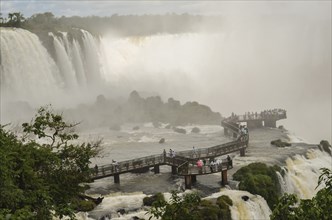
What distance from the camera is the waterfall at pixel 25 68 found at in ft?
166

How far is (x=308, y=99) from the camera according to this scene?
82.3m

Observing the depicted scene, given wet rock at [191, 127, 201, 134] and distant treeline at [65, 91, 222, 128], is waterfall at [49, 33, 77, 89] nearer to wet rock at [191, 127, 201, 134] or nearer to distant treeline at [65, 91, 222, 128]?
distant treeline at [65, 91, 222, 128]

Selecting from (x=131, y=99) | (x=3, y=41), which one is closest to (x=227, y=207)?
(x=3, y=41)

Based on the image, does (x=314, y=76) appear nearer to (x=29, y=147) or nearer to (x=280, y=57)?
(x=280, y=57)

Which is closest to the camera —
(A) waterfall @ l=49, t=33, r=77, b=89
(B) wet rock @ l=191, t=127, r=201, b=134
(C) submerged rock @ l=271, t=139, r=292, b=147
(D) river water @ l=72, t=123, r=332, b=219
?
(D) river water @ l=72, t=123, r=332, b=219

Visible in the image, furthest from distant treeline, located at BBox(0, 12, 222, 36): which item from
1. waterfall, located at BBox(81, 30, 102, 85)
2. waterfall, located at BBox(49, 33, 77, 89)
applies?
waterfall, located at BBox(49, 33, 77, 89)

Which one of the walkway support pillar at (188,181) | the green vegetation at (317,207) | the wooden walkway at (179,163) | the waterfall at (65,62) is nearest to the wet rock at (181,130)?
the wooden walkway at (179,163)

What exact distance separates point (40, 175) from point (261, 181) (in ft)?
48.9

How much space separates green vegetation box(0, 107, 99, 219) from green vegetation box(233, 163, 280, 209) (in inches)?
463

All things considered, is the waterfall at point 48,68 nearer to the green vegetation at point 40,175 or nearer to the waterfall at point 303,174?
the waterfall at point 303,174

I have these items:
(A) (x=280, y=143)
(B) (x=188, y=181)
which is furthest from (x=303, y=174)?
(B) (x=188, y=181)

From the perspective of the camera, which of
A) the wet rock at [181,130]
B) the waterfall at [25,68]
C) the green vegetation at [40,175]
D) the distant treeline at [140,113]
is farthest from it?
the distant treeline at [140,113]

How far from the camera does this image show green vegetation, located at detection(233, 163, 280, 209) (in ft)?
98.9

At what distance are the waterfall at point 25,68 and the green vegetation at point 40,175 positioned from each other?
102ft
